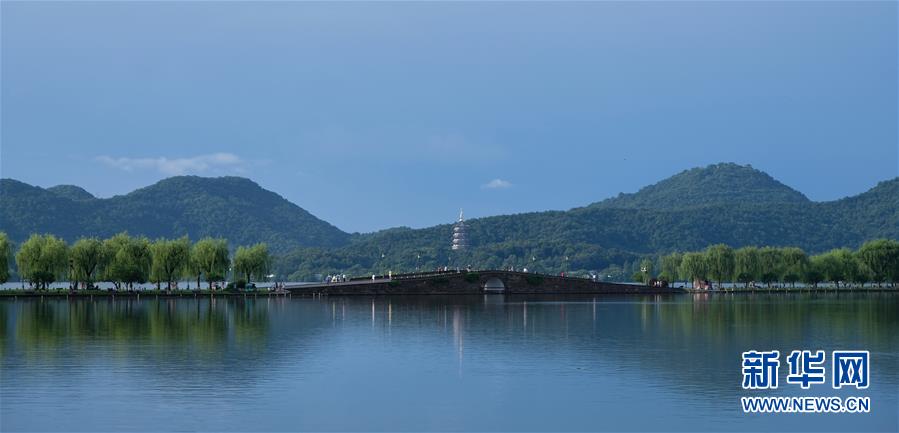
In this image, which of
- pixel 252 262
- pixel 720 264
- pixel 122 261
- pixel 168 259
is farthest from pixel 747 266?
pixel 122 261

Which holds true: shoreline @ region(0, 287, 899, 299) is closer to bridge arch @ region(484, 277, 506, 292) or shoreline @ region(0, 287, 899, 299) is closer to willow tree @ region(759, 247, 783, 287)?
bridge arch @ region(484, 277, 506, 292)

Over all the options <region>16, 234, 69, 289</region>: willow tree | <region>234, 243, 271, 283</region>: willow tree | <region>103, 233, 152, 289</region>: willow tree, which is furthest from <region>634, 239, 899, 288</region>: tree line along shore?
<region>16, 234, 69, 289</region>: willow tree

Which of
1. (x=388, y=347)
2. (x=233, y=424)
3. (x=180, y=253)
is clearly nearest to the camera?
(x=233, y=424)

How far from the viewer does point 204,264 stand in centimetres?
9950

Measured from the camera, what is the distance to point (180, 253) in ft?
319

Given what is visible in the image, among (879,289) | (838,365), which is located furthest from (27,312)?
(879,289)

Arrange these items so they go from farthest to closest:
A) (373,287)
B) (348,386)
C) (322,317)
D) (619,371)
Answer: (373,287)
(322,317)
(619,371)
(348,386)

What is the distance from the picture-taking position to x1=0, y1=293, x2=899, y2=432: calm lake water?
24.7m

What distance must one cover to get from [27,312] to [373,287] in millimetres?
49368

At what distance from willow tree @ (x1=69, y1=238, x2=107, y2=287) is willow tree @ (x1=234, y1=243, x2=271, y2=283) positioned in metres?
13.8

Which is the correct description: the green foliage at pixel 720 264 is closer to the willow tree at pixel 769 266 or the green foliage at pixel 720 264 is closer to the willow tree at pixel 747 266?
the willow tree at pixel 747 266

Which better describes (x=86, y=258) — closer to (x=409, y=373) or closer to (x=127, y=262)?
(x=127, y=262)

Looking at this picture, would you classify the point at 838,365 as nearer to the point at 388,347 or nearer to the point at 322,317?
the point at 388,347

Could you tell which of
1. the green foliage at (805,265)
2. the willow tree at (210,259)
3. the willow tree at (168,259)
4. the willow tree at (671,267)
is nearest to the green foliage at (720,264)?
the green foliage at (805,265)
